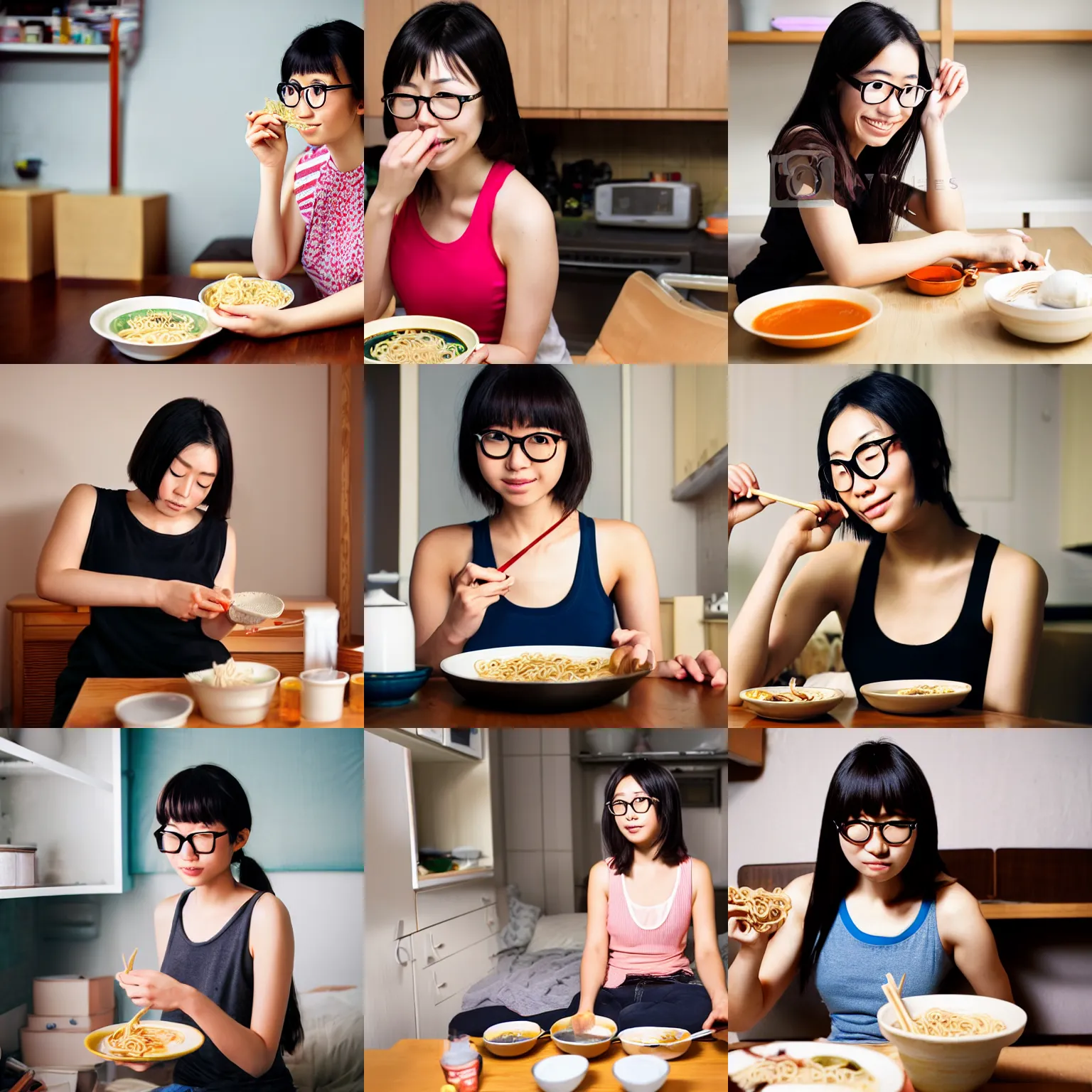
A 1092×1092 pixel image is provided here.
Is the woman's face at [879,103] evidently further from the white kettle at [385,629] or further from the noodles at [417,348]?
the white kettle at [385,629]

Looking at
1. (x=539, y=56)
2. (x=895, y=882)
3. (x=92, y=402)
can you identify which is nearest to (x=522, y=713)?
(x=895, y=882)

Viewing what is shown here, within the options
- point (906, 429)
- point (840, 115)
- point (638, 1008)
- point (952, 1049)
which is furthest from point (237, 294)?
point (952, 1049)

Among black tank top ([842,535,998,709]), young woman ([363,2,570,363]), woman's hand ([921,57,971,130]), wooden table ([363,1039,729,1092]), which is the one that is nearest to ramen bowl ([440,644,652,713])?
black tank top ([842,535,998,709])

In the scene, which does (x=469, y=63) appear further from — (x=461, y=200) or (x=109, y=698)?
(x=109, y=698)

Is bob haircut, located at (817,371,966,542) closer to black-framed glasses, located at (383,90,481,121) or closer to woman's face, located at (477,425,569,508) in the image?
woman's face, located at (477,425,569,508)

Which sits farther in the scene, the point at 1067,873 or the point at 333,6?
the point at 1067,873

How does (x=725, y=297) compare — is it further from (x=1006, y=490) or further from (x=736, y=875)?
(x=736, y=875)

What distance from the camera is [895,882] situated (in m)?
2.30

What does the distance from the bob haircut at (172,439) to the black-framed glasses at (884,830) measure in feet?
4.08

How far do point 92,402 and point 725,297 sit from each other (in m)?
1.08

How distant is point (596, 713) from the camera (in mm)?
2223

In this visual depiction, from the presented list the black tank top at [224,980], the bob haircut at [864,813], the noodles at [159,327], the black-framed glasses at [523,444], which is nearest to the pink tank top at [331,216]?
the noodles at [159,327]

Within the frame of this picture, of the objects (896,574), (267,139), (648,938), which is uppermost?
(267,139)

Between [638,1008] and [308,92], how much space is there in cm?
164
